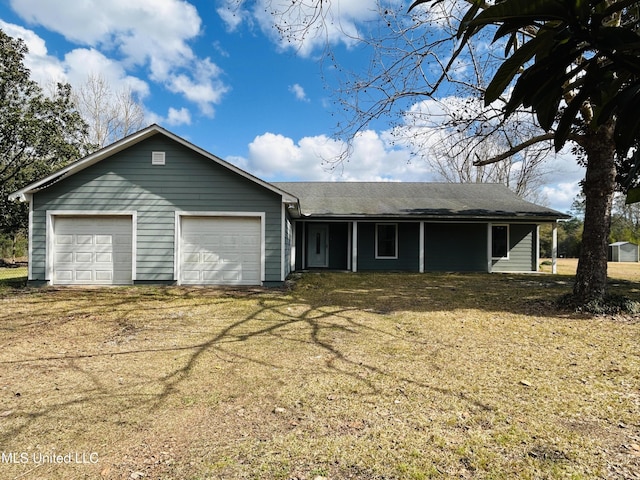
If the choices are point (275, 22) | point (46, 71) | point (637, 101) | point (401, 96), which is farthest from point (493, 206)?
point (46, 71)

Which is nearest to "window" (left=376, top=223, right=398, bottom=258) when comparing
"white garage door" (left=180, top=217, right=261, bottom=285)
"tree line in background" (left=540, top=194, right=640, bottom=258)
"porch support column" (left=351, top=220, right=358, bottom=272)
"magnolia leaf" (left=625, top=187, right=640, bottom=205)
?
"porch support column" (left=351, top=220, right=358, bottom=272)

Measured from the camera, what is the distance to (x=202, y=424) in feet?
10.00

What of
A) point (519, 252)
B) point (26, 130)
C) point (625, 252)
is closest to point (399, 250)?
point (519, 252)

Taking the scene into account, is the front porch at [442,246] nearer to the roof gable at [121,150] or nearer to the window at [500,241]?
the window at [500,241]

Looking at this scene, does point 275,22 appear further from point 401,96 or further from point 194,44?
point 194,44

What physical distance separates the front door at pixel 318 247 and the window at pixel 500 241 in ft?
23.2

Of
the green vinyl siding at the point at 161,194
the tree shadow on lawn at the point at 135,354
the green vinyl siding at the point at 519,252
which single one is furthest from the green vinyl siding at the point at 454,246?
the tree shadow on lawn at the point at 135,354

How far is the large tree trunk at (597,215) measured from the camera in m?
7.11

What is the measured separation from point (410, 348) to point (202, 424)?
3.07 m

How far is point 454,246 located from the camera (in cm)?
1569

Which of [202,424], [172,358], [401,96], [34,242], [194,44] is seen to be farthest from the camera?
[194,44]

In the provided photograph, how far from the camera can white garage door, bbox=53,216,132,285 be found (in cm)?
1034

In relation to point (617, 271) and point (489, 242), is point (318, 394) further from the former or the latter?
point (617, 271)

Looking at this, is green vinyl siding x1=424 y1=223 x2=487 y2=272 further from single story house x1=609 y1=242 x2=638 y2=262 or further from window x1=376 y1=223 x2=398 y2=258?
single story house x1=609 y1=242 x2=638 y2=262
